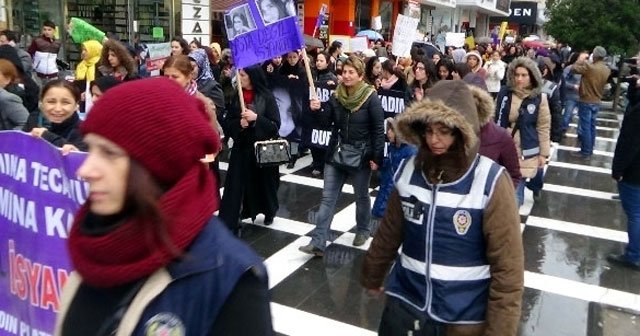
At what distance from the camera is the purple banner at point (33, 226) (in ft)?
8.96

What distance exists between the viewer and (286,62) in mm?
10305

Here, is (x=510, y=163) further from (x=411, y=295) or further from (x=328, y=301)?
(x=411, y=295)

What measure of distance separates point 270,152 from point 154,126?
185 inches

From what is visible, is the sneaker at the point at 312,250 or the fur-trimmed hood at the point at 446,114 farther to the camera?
the sneaker at the point at 312,250

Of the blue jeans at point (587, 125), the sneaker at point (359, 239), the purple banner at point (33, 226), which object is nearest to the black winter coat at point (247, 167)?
the sneaker at point (359, 239)

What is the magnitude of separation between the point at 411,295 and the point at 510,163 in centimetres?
216

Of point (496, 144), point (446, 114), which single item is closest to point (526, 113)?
point (496, 144)

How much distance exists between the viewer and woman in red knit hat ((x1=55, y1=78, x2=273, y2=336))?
129 centimetres

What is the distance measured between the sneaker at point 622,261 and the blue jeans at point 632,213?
37 mm

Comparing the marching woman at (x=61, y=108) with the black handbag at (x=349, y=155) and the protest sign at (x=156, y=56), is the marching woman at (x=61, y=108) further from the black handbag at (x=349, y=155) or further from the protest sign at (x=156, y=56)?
the protest sign at (x=156, y=56)

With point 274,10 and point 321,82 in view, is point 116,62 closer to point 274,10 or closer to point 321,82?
point 274,10

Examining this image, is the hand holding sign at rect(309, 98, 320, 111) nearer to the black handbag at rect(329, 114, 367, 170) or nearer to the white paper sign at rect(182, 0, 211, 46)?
the black handbag at rect(329, 114, 367, 170)

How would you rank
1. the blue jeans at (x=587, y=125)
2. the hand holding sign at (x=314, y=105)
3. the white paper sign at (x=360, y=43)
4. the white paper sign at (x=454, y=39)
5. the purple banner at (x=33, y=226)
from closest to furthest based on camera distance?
the purple banner at (x=33, y=226) → the hand holding sign at (x=314, y=105) → the blue jeans at (x=587, y=125) → the white paper sign at (x=360, y=43) → the white paper sign at (x=454, y=39)

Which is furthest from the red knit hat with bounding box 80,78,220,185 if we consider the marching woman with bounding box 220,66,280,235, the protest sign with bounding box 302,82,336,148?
the protest sign with bounding box 302,82,336,148
